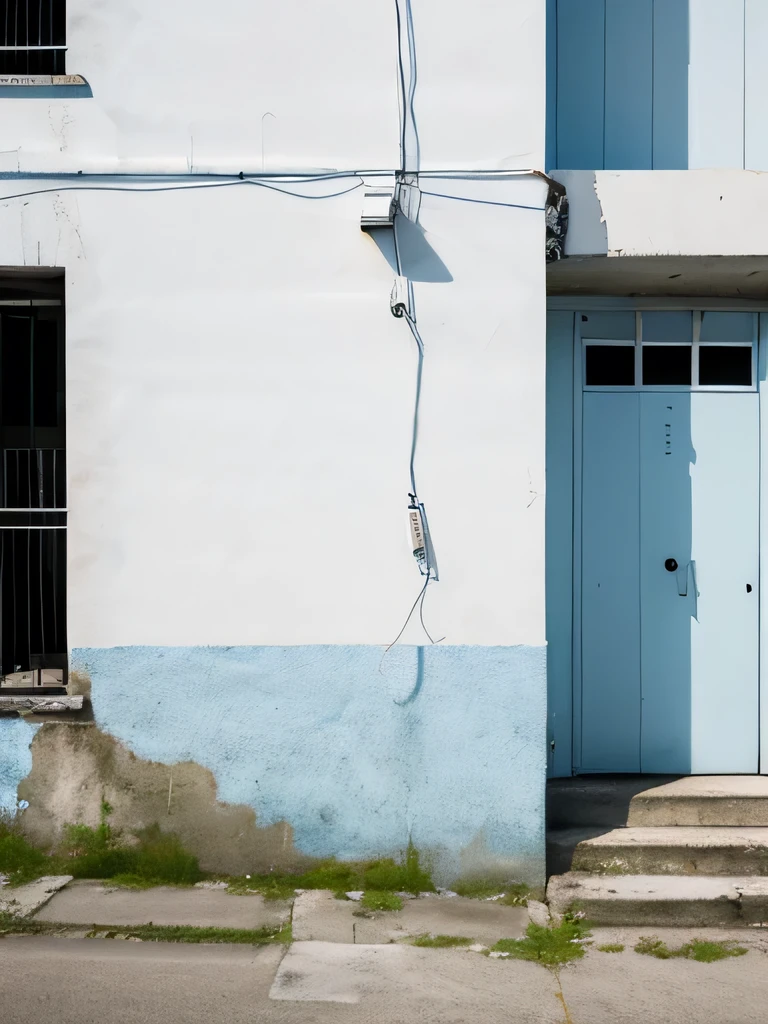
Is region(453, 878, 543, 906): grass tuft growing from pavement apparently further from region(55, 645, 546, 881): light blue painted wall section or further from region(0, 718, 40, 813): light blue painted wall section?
region(0, 718, 40, 813): light blue painted wall section

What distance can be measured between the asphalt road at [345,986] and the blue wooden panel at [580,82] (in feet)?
13.3

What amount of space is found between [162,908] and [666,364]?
13.1ft

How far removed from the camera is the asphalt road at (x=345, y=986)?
3.57 metres

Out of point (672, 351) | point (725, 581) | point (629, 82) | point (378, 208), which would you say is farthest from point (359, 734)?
point (629, 82)

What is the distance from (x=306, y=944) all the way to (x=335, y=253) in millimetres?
3195

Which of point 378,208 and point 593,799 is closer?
point 378,208

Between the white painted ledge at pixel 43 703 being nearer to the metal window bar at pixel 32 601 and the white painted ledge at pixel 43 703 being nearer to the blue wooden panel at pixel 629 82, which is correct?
the metal window bar at pixel 32 601

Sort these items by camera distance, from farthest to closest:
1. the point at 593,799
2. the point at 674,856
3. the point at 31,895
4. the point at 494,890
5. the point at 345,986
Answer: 1. the point at 593,799
2. the point at 674,856
3. the point at 494,890
4. the point at 31,895
5. the point at 345,986

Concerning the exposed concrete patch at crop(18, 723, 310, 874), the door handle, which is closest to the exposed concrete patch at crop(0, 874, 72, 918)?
the exposed concrete patch at crop(18, 723, 310, 874)

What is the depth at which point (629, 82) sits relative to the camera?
5.14 metres

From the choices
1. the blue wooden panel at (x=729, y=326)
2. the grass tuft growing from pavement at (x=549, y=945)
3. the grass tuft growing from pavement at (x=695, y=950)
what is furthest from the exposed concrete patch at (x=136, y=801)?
the blue wooden panel at (x=729, y=326)

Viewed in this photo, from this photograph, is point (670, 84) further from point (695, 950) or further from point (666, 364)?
point (695, 950)

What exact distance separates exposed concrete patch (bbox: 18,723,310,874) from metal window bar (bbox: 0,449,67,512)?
1140 mm

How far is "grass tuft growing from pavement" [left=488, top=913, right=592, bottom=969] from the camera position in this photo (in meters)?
4.00
